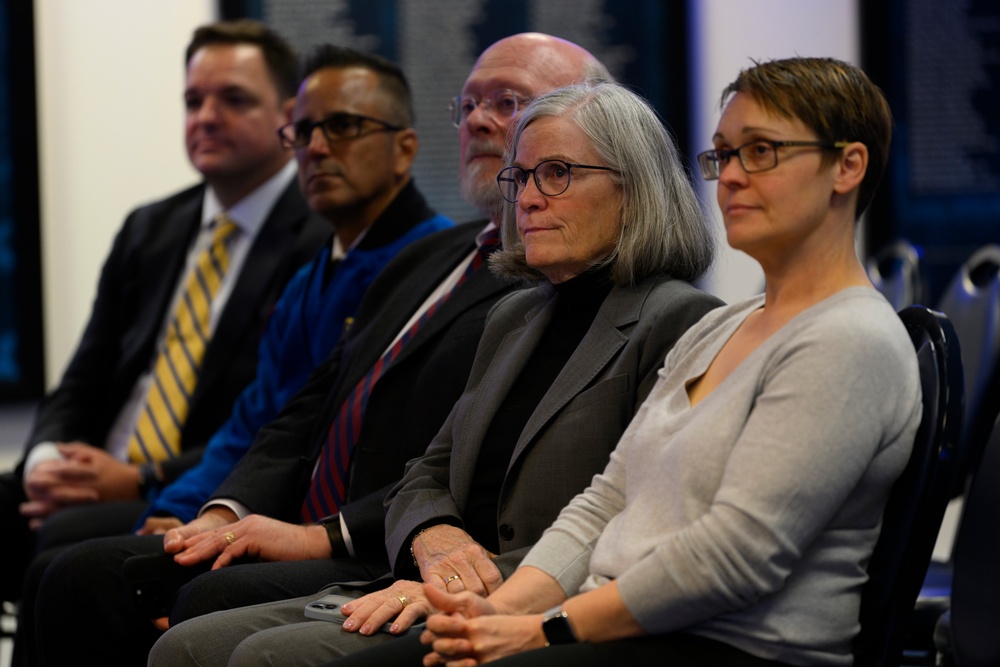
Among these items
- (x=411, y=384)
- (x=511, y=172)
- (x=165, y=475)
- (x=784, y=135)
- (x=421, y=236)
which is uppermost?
(x=784, y=135)

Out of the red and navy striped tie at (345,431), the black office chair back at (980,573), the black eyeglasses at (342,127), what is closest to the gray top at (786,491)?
the black office chair back at (980,573)

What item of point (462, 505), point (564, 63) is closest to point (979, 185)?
point (564, 63)

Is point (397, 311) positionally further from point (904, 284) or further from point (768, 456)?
point (904, 284)

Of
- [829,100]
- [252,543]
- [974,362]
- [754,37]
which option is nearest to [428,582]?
[252,543]

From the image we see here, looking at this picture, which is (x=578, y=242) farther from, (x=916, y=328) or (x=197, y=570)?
(x=197, y=570)

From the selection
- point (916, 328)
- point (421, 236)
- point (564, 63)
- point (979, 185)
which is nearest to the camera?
point (916, 328)

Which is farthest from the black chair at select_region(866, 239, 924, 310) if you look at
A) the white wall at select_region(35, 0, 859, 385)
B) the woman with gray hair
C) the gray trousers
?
the gray trousers

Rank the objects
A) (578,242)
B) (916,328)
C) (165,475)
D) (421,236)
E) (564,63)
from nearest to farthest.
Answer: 1. (916,328)
2. (578,242)
3. (564,63)
4. (421,236)
5. (165,475)

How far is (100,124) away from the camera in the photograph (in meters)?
4.44

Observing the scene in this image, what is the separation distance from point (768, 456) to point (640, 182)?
0.71 metres

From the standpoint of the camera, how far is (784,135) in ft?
5.14

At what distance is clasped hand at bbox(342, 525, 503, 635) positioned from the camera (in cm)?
183

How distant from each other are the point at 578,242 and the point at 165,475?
5.32ft

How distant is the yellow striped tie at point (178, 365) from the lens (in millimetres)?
3395
